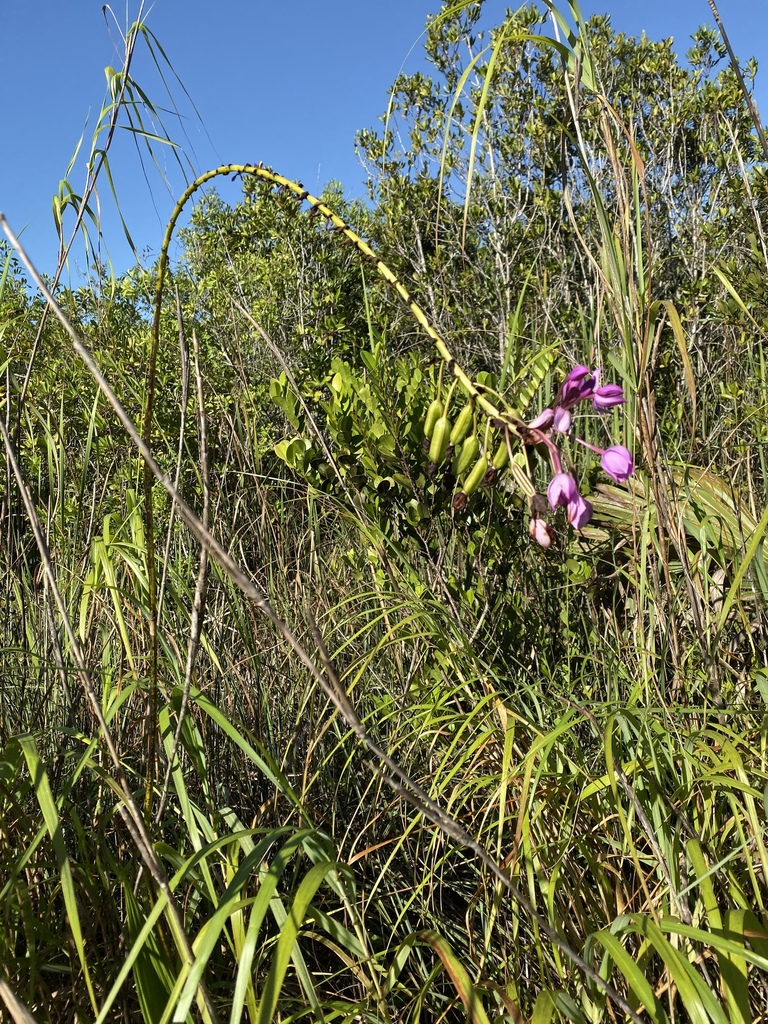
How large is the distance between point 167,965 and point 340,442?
3.82 ft

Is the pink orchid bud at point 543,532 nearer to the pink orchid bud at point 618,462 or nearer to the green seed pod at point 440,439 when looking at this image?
the pink orchid bud at point 618,462

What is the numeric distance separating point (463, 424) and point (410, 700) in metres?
0.85

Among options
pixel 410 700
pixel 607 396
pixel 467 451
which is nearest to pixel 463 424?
pixel 467 451

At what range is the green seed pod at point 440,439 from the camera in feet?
2.86

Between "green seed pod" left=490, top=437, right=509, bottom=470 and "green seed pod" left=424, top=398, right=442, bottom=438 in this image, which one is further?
"green seed pod" left=424, top=398, right=442, bottom=438

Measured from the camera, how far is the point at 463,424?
2.75 feet

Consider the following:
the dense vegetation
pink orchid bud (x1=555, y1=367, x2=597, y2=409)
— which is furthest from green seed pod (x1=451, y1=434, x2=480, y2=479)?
pink orchid bud (x1=555, y1=367, x2=597, y2=409)

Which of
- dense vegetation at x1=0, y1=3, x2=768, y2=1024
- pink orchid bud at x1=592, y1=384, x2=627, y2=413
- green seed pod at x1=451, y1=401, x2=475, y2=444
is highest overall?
pink orchid bud at x1=592, y1=384, x2=627, y2=413

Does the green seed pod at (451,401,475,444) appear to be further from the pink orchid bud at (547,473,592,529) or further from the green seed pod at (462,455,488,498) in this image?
the pink orchid bud at (547,473,592,529)

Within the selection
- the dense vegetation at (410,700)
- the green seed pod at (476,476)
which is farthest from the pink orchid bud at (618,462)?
the green seed pod at (476,476)

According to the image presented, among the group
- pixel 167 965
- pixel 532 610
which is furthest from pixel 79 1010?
pixel 532 610

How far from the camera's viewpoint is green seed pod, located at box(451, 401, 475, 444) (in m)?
0.82

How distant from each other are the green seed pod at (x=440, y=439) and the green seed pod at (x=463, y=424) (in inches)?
0.5

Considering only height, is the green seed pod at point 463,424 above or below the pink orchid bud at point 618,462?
above
